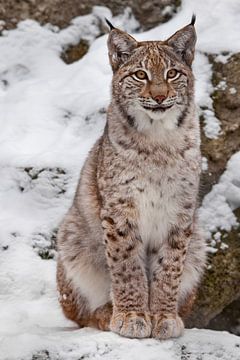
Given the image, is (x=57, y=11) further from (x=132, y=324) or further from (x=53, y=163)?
(x=132, y=324)

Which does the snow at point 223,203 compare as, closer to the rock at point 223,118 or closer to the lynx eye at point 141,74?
the rock at point 223,118

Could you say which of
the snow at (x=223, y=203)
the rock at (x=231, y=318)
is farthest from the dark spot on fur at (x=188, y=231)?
the rock at (x=231, y=318)

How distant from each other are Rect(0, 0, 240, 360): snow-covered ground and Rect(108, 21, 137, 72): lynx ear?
5.69 feet

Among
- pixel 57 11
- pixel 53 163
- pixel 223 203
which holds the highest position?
pixel 57 11

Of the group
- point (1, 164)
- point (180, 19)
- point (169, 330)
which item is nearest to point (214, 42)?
point (180, 19)

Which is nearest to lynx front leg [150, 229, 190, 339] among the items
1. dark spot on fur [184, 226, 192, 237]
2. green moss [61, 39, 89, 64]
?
dark spot on fur [184, 226, 192, 237]

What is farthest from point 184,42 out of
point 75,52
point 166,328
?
point 75,52

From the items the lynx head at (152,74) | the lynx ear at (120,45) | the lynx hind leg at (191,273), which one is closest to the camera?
the lynx head at (152,74)

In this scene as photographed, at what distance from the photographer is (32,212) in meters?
6.48

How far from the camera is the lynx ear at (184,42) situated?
496cm

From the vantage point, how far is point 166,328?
4.68 meters

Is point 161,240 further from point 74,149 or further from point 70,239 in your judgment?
point 74,149

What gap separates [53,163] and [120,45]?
78.2 inches

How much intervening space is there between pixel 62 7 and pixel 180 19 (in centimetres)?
123
